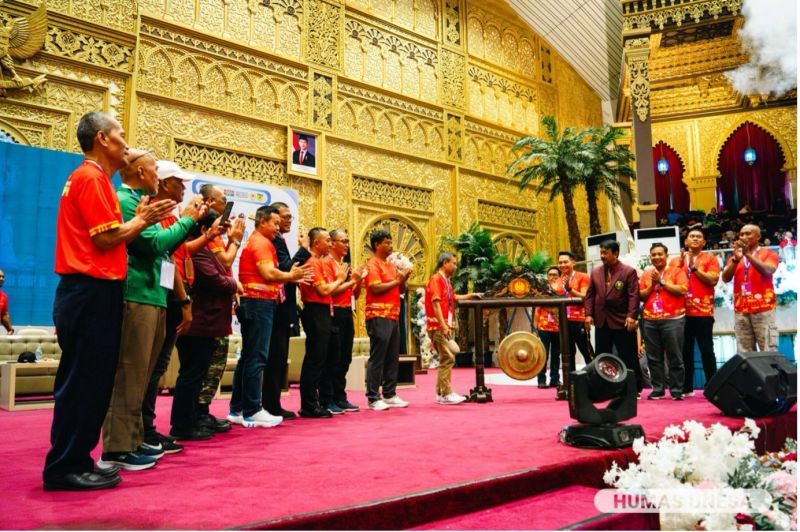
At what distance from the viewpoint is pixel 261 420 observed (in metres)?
3.96

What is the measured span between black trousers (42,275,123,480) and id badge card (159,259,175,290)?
35 centimetres

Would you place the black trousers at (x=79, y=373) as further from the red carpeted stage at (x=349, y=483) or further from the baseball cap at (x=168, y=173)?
the baseball cap at (x=168, y=173)

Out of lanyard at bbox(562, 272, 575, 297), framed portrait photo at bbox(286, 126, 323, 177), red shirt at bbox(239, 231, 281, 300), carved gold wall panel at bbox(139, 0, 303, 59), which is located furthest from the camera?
framed portrait photo at bbox(286, 126, 323, 177)

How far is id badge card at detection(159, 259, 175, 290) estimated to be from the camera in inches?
105

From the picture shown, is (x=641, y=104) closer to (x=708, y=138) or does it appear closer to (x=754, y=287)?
(x=754, y=287)

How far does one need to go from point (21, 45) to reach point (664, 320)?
860cm

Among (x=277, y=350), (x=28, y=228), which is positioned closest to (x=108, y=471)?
(x=277, y=350)

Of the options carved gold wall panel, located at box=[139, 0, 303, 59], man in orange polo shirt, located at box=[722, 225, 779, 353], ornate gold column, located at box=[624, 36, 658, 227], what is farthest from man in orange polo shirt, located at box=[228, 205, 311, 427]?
ornate gold column, located at box=[624, 36, 658, 227]

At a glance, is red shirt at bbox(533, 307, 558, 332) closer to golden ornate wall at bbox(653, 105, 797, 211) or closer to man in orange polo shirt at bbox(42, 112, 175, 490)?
man in orange polo shirt at bbox(42, 112, 175, 490)

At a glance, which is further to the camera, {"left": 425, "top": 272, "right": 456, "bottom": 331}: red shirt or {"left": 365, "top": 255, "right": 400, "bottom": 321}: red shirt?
{"left": 425, "top": 272, "right": 456, "bottom": 331}: red shirt

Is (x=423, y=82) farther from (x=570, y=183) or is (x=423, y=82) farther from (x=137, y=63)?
(x=137, y=63)

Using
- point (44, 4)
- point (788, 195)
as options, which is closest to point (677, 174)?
point (788, 195)

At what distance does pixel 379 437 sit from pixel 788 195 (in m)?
17.5

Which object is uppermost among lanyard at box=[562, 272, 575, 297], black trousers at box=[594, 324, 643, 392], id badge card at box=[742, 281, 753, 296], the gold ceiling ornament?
the gold ceiling ornament
